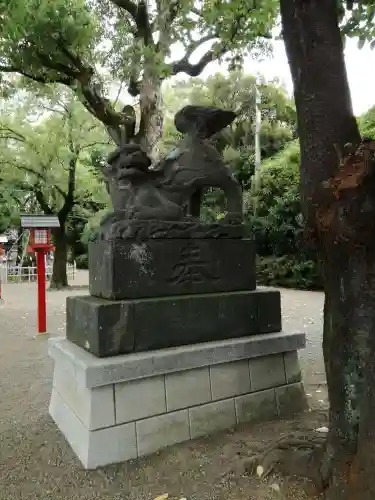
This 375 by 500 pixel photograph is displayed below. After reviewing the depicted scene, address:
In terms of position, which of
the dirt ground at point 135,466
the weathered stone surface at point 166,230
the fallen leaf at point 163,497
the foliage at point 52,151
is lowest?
the fallen leaf at point 163,497

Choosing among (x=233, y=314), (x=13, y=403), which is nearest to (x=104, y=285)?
(x=233, y=314)

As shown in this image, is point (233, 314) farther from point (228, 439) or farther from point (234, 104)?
point (234, 104)

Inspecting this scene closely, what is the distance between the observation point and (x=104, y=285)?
3.44m

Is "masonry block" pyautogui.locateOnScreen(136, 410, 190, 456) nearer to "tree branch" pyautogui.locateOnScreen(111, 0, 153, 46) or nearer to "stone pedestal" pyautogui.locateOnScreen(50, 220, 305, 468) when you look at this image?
"stone pedestal" pyautogui.locateOnScreen(50, 220, 305, 468)


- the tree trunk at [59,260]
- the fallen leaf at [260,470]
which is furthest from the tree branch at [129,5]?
the fallen leaf at [260,470]

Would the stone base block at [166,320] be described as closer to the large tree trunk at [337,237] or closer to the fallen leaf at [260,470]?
the fallen leaf at [260,470]

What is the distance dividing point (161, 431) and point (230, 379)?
70cm

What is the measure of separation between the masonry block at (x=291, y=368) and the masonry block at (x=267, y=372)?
47 mm

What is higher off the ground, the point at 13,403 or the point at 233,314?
the point at 233,314

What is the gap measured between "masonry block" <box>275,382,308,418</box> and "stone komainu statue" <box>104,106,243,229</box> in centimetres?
160

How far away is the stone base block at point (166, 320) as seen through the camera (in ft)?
10.2

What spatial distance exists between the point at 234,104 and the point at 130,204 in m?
18.5

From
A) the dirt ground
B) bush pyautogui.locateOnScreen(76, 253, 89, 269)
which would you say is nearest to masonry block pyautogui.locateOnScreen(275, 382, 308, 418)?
the dirt ground

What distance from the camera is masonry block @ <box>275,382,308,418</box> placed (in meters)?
3.69
